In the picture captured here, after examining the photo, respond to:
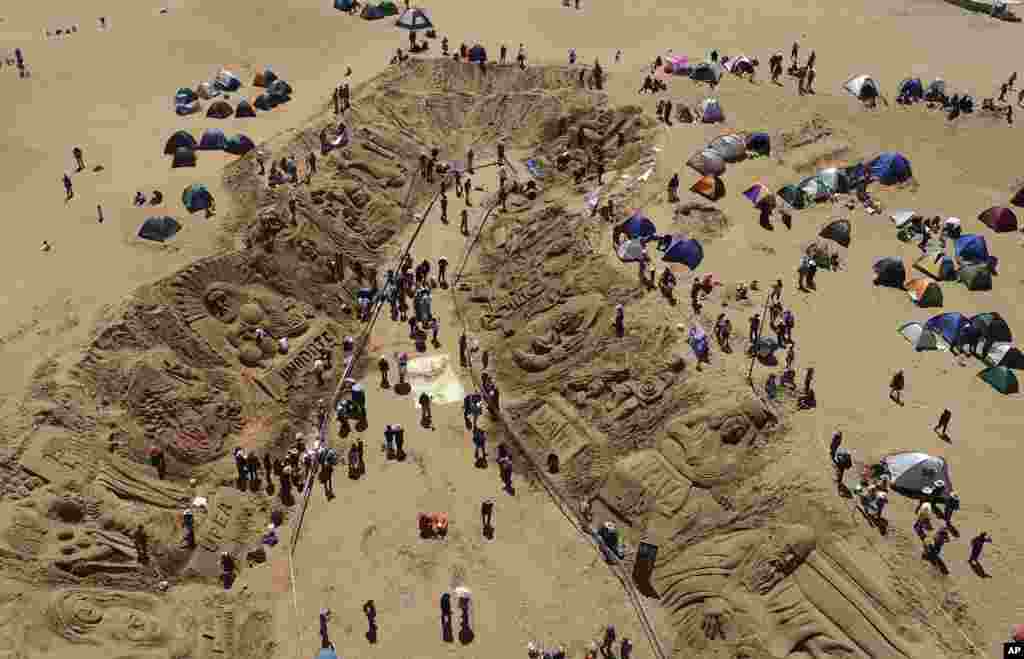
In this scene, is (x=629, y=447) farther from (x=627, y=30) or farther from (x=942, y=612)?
(x=627, y=30)

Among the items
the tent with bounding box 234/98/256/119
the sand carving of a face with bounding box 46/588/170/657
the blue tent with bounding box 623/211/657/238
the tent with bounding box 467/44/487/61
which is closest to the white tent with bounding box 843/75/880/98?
the blue tent with bounding box 623/211/657/238

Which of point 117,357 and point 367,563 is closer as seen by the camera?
point 367,563

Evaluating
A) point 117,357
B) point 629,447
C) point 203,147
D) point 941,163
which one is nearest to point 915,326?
point 629,447

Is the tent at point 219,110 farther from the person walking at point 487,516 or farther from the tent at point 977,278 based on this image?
the tent at point 977,278

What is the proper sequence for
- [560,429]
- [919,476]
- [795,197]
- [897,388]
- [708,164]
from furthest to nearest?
[708,164], [795,197], [560,429], [897,388], [919,476]

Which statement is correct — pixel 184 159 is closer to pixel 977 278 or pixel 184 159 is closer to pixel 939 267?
pixel 939 267

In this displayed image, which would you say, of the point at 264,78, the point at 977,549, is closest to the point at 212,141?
the point at 264,78

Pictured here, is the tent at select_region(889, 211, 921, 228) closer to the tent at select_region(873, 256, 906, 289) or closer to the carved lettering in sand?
the tent at select_region(873, 256, 906, 289)
